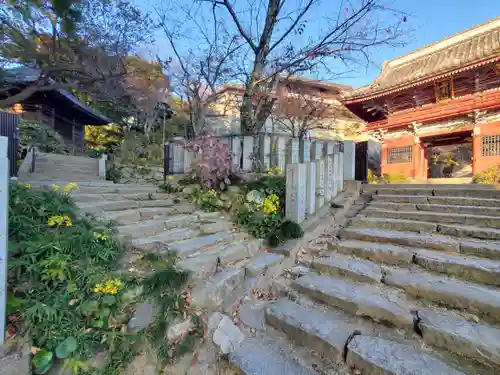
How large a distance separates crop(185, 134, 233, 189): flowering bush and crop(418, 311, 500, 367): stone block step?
11.5 ft

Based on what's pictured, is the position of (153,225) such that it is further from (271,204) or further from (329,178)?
(329,178)

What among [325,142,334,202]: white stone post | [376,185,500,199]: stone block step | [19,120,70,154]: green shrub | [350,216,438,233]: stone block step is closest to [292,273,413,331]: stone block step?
[350,216,438,233]: stone block step

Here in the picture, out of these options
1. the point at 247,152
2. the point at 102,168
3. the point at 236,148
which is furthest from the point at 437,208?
the point at 102,168

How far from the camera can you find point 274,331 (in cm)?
227

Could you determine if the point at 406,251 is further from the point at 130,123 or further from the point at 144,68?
the point at 130,123

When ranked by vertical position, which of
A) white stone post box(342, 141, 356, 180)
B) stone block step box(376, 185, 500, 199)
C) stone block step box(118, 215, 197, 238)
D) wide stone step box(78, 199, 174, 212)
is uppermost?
white stone post box(342, 141, 356, 180)

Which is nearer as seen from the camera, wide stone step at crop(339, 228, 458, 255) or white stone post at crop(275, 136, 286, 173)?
wide stone step at crop(339, 228, 458, 255)

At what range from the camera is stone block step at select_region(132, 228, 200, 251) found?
9.46 ft

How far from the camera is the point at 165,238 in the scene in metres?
3.29

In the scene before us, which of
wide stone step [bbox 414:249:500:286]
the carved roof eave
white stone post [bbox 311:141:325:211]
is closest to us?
wide stone step [bbox 414:249:500:286]

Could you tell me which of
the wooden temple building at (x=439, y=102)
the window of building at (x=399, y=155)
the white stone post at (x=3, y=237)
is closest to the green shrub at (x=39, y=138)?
the white stone post at (x=3, y=237)

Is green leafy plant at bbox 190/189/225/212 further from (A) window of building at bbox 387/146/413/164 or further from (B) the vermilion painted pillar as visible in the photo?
(B) the vermilion painted pillar

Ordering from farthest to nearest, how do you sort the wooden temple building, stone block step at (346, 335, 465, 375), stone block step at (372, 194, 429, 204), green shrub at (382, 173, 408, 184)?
green shrub at (382, 173, 408, 184)
the wooden temple building
stone block step at (372, 194, 429, 204)
stone block step at (346, 335, 465, 375)

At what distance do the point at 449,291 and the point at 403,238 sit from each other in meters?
1.10
